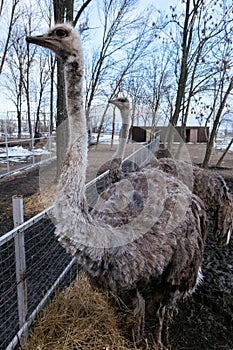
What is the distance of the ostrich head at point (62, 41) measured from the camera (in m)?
1.60

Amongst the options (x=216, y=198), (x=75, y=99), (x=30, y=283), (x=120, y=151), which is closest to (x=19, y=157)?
(x=120, y=151)

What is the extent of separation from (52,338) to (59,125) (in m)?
3.83

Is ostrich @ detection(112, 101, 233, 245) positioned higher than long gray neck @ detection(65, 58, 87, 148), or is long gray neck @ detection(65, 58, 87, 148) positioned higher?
long gray neck @ detection(65, 58, 87, 148)

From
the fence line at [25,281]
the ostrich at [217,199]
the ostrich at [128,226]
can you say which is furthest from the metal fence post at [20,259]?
the ostrich at [217,199]

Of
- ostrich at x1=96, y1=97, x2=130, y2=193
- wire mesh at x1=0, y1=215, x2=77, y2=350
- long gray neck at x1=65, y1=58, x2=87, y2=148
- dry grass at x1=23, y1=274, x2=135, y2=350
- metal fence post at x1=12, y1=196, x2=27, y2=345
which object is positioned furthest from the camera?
ostrich at x1=96, y1=97, x2=130, y2=193

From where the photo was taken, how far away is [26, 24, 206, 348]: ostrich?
1.50 metres

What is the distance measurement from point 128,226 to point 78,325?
874mm

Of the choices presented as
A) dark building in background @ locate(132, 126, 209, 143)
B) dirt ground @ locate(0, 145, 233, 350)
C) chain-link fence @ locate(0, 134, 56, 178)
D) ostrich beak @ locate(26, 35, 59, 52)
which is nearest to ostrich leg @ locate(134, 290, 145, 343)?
dirt ground @ locate(0, 145, 233, 350)

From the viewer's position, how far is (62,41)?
5.30 ft

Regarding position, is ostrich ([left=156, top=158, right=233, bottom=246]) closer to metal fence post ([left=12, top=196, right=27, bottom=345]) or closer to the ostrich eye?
metal fence post ([left=12, top=196, right=27, bottom=345])

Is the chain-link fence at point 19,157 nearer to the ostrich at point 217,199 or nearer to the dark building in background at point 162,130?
the ostrich at point 217,199

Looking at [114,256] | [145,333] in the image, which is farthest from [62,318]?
[114,256]

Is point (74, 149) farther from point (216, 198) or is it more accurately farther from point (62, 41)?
point (216, 198)

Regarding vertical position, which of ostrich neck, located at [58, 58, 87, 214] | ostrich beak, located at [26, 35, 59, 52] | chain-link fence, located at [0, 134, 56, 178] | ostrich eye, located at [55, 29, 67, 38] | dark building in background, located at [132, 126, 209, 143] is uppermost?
ostrich eye, located at [55, 29, 67, 38]
